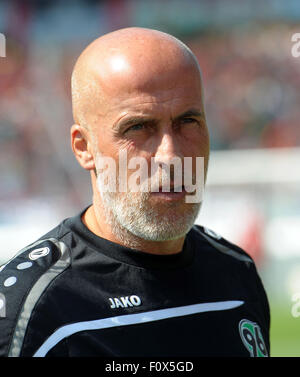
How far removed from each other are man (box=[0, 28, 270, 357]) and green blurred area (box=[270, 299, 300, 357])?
3.08 m

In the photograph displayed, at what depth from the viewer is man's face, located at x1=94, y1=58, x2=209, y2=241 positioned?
1.64 m

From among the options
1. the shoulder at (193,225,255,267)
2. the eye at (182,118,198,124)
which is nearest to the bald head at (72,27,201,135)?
the eye at (182,118,198,124)

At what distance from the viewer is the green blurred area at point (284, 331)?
4777 mm

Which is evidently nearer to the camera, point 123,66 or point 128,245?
point 123,66

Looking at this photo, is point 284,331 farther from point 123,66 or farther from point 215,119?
point 215,119

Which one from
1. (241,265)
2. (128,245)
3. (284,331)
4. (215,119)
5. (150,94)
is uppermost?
(150,94)

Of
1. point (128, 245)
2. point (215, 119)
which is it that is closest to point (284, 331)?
point (128, 245)

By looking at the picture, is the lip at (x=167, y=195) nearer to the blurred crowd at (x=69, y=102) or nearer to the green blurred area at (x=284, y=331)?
the green blurred area at (x=284, y=331)

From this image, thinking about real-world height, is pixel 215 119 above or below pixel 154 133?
below

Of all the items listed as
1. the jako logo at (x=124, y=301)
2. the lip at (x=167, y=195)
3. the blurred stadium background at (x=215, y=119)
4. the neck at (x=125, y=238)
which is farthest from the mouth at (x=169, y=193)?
the blurred stadium background at (x=215, y=119)

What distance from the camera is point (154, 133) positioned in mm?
1653

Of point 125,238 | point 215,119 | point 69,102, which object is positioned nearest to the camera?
point 125,238

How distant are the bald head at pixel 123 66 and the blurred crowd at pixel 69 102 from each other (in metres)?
6.15

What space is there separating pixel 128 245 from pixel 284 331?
376 cm
